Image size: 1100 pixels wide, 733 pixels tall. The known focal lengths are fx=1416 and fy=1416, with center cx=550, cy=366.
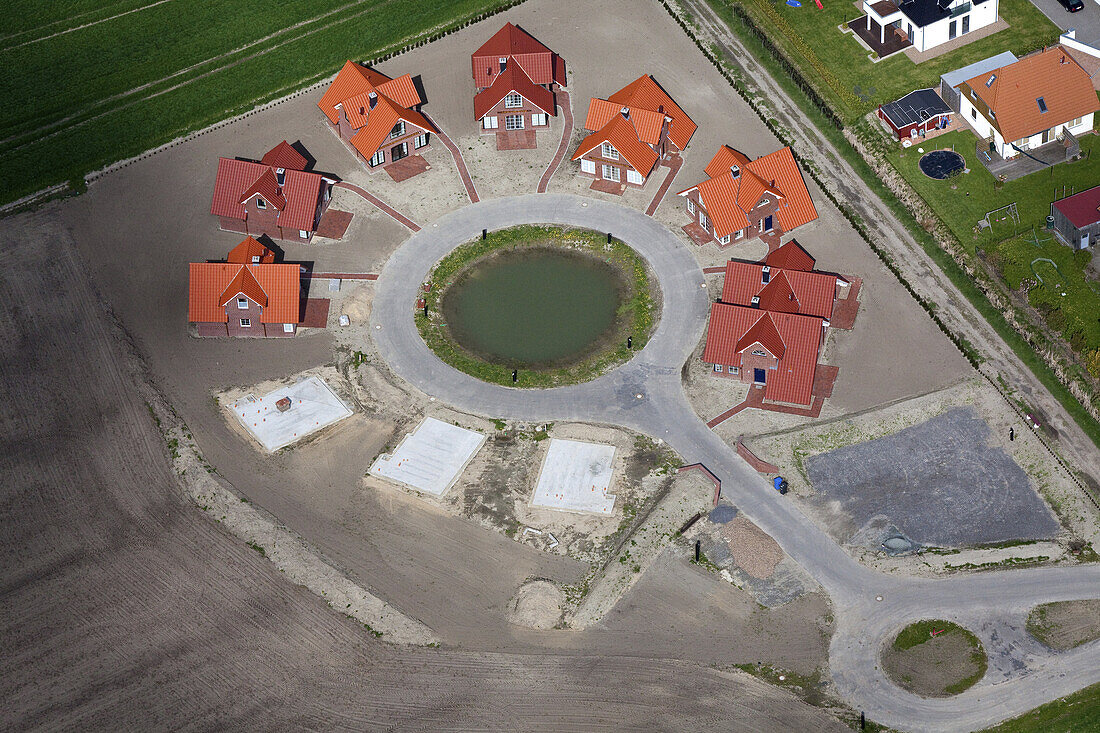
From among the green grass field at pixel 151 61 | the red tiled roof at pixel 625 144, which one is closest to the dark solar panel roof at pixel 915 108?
the red tiled roof at pixel 625 144

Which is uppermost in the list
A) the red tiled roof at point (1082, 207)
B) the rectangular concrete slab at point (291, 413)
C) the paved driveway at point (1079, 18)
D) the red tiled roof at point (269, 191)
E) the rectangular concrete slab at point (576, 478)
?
the red tiled roof at point (269, 191)

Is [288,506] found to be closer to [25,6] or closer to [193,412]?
[193,412]

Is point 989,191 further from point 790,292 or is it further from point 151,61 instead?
point 151,61

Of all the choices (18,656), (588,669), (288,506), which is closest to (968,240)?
(588,669)

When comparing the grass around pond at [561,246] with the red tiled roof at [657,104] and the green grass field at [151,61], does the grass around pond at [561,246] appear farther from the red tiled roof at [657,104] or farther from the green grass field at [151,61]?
the green grass field at [151,61]

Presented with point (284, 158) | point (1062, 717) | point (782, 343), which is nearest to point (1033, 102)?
point (782, 343)

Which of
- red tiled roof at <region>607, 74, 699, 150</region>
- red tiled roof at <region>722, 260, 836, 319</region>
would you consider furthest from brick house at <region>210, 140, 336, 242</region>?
red tiled roof at <region>722, 260, 836, 319</region>
